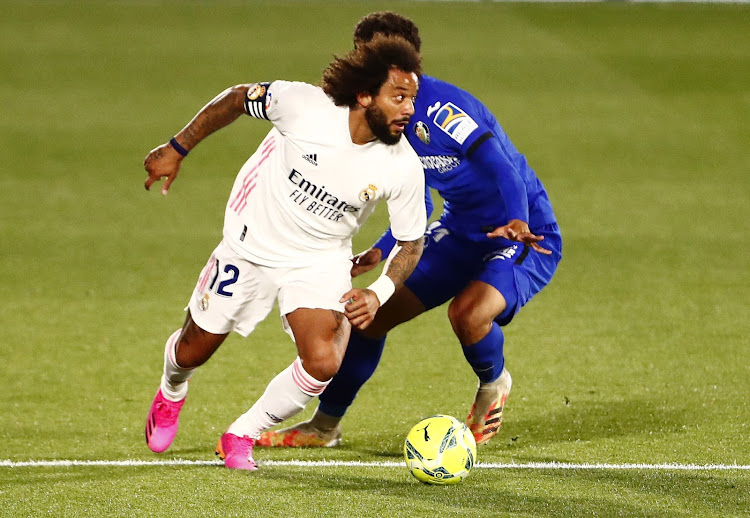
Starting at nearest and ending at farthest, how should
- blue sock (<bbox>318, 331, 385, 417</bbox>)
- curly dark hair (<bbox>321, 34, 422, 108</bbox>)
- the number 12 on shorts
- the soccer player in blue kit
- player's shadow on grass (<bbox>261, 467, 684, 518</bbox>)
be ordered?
1. player's shadow on grass (<bbox>261, 467, 684, 518</bbox>)
2. curly dark hair (<bbox>321, 34, 422, 108</bbox>)
3. the number 12 on shorts
4. the soccer player in blue kit
5. blue sock (<bbox>318, 331, 385, 417</bbox>)

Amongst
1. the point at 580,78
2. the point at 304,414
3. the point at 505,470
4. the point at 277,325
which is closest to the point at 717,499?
the point at 505,470

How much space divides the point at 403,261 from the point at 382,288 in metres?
0.16

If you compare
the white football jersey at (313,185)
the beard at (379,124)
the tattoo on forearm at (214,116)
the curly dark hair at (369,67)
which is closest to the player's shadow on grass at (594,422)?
the white football jersey at (313,185)

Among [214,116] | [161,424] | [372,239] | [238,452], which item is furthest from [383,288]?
[372,239]

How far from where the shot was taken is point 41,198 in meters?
10.8

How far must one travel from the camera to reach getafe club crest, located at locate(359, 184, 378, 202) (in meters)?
4.71

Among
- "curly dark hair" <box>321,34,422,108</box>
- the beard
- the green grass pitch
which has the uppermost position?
"curly dark hair" <box>321,34,422,108</box>

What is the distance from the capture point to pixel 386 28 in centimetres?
530

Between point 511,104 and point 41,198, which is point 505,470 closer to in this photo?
point 41,198

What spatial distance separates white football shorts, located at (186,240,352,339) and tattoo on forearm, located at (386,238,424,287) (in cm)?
21

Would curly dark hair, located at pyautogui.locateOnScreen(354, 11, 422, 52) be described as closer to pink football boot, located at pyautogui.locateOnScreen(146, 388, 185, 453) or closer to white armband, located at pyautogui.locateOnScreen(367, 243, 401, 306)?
white armband, located at pyautogui.locateOnScreen(367, 243, 401, 306)

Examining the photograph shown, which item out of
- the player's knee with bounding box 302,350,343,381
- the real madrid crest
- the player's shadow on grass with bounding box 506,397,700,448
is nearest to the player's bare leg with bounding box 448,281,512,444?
the player's shadow on grass with bounding box 506,397,700,448

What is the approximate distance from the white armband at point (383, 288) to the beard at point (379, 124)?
542 millimetres

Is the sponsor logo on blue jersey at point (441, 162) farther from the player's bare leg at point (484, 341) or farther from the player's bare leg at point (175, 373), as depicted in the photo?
the player's bare leg at point (175, 373)
